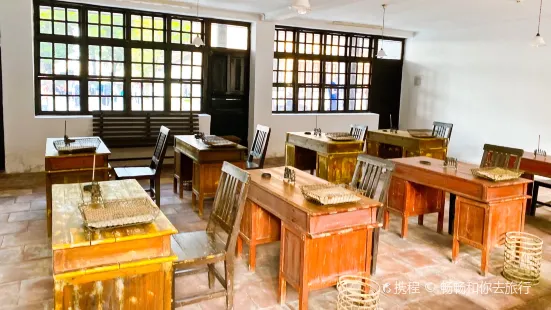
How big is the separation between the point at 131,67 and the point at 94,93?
747mm

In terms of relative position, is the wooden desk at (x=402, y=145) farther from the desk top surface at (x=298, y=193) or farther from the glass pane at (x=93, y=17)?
the glass pane at (x=93, y=17)

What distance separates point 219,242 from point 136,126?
5093 millimetres

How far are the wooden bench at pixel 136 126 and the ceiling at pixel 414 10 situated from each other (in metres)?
2.00

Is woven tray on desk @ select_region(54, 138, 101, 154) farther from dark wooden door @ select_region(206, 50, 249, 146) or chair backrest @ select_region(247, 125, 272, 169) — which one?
dark wooden door @ select_region(206, 50, 249, 146)

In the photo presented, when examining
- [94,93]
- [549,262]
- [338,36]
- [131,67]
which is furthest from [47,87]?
[549,262]

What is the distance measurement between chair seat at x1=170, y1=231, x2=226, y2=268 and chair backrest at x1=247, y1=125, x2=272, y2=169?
2.61 metres

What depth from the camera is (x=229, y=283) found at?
3043 millimetres

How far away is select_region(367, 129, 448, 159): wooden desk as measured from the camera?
688cm

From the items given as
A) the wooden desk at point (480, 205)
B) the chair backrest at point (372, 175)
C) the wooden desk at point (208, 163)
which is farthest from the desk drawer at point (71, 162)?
the wooden desk at point (480, 205)

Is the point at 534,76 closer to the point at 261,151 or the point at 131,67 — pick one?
the point at 261,151

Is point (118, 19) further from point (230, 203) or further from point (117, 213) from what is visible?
point (117, 213)

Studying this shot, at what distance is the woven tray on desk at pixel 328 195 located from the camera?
3.02 meters

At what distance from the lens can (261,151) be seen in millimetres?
5930

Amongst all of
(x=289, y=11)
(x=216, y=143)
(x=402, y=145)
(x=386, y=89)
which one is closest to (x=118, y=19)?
(x=289, y=11)
